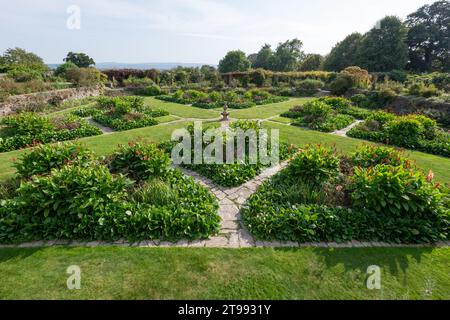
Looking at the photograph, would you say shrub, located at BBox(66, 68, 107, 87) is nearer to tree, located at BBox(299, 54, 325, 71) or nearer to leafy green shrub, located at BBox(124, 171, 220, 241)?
leafy green shrub, located at BBox(124, 171, 220, 241)

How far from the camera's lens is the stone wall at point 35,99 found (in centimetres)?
1171

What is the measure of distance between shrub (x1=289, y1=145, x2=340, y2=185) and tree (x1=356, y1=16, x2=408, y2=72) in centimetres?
3657

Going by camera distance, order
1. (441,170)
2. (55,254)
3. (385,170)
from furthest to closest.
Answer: (441,170)
(385,170)
(55,254)

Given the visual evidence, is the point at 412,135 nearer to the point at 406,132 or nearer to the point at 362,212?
the point at 406,132

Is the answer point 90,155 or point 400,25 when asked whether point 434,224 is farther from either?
point 400,25

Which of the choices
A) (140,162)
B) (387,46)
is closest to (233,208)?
(140,162)

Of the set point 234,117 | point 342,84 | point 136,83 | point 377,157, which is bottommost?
point 377,157

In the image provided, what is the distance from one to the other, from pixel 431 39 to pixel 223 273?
51221mm

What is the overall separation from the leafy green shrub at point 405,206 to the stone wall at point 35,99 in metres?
15.6

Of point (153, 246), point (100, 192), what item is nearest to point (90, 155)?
point (100, 192)

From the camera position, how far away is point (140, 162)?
5.23 metres

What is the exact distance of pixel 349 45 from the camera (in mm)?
38094

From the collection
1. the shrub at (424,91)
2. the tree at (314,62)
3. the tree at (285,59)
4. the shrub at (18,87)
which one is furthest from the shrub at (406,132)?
the tree at (285,59)

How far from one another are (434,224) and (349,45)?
141 ft
